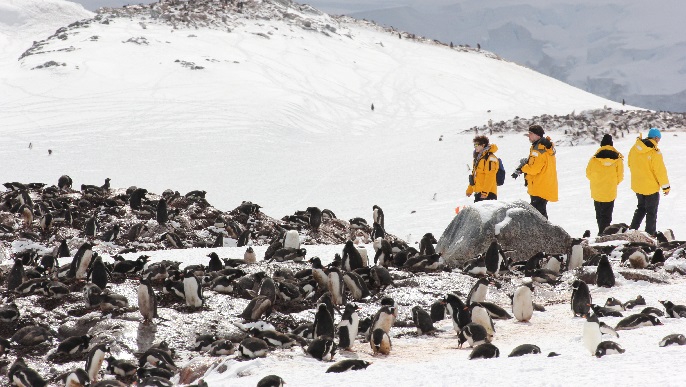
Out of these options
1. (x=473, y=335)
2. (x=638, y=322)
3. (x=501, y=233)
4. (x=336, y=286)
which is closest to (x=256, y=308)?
(x=336, y=286)

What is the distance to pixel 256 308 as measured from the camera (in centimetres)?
759

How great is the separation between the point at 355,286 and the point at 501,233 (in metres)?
2.65

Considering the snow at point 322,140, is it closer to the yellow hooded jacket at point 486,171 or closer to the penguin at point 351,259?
the penguin at point 351,259

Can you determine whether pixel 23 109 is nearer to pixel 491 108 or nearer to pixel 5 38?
pixel 491 108

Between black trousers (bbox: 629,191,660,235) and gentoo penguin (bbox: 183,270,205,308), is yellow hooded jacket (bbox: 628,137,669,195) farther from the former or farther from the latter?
gentoo penguin (bbox: 183,270,205,308)

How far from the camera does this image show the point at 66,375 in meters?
6.29

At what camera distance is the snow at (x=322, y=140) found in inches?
239

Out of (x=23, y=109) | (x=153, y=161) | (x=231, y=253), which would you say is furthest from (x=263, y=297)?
(x=23, y=109)

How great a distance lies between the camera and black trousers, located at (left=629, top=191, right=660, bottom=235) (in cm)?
1189

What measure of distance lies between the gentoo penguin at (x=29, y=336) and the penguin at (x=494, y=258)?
18.0ft

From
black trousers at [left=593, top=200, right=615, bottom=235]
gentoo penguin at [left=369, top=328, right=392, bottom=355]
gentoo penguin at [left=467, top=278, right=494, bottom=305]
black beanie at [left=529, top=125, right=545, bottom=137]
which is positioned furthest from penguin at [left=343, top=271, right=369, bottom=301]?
black trousers at [left=593, top=200, right=615, bottom=235]

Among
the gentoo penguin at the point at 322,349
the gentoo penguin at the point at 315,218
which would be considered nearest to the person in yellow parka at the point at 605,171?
the gentoo penguin at the point at 315,218

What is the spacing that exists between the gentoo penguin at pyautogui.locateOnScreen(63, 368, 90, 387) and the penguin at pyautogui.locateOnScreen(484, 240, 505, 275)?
5.32m

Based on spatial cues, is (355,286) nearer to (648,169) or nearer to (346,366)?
(346,366)
